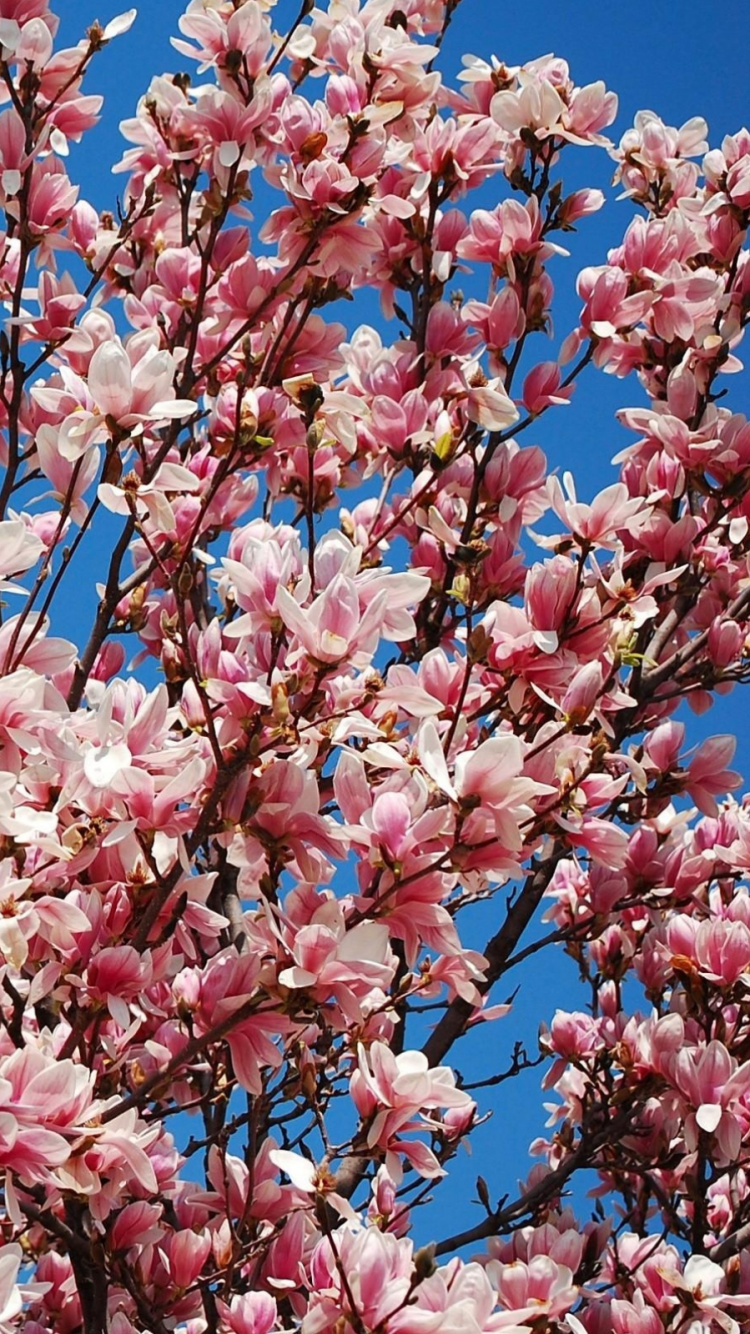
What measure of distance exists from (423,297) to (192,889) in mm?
1411

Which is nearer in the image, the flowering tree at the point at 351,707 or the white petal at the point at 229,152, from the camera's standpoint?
the flowering tree at the point at 351,707

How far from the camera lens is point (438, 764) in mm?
1623

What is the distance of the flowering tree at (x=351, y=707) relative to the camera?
1.69m

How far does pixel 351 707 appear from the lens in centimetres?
183

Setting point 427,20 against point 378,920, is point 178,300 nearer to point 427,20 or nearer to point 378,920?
point 427,20

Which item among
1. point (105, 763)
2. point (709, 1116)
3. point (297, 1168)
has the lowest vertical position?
point (297, 1168)

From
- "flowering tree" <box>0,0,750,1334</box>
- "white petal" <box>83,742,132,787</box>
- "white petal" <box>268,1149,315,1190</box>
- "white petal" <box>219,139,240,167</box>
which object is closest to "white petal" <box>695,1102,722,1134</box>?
"flowering tree" <box>0,0,750,1334</box>

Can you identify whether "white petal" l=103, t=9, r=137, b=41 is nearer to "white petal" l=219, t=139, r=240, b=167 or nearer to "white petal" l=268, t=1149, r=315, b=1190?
"white petal" l=219, t=139, r=240, b=167

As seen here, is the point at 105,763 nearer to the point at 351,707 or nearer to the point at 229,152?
the point at 351,707

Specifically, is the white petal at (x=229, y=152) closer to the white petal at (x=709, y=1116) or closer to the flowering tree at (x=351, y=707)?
the flowering tree at (x=351, y=707)

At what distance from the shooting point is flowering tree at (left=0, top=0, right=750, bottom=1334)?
1.69 meters

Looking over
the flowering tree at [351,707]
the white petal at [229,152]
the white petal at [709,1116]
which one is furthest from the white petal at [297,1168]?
the white petal at [229,152]

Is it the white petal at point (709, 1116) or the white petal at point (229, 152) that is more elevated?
the white petal at point (229, 152)

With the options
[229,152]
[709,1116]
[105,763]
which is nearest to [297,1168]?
[105,763]
